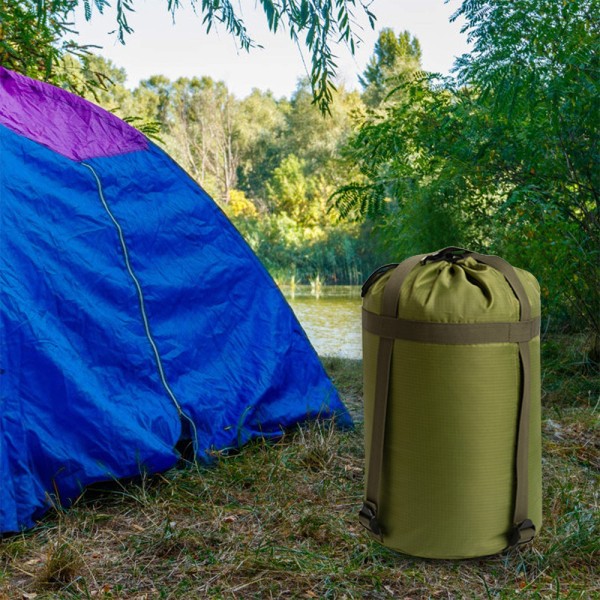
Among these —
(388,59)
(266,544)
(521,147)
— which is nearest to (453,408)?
(266,544)

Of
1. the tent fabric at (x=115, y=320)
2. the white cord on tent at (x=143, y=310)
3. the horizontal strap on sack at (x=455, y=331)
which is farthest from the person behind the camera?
the white cord on tent at (x=143, y=310)

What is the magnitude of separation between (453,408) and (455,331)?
0.20m

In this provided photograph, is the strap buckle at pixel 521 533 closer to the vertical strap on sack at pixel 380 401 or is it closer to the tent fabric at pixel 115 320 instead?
the vertical strap on sack at pixel 380 401

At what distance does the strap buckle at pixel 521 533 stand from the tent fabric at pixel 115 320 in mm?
1230

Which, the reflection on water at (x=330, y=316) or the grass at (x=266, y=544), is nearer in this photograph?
the grass at (x=266, y=544)

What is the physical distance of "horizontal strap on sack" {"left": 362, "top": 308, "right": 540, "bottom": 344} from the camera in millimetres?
1942

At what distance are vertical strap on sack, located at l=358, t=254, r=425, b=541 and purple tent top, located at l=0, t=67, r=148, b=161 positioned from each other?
5.13ft

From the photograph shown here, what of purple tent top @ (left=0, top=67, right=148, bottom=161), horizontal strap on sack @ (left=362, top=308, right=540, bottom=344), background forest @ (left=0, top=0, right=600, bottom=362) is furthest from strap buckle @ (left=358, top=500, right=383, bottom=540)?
purple tent top @ (left=0, top=67, right=148, bottom=161)

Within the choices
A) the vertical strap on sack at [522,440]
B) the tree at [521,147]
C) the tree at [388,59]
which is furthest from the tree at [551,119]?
the tree at [388,59]

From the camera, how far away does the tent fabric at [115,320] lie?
2527 mm

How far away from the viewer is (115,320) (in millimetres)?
2787

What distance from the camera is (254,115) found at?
2752 centimetres

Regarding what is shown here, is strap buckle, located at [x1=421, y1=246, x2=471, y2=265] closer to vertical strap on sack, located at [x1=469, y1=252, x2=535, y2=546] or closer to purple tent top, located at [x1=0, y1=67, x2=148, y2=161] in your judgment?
vertical strap on sack, located at [x1=469, y1=252, x2=535, y2=546]

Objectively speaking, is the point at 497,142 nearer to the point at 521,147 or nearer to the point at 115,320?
the point at 521,147
